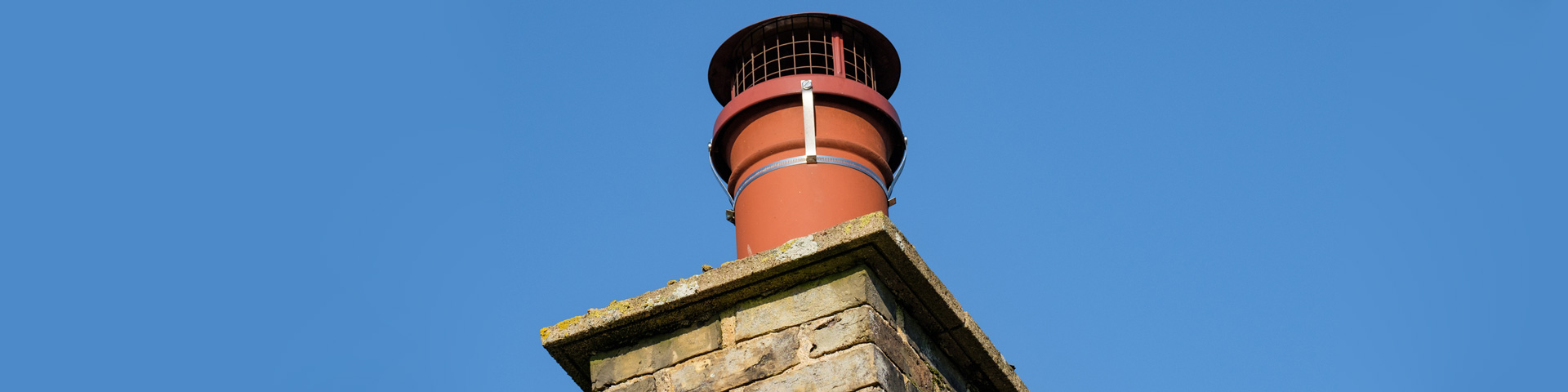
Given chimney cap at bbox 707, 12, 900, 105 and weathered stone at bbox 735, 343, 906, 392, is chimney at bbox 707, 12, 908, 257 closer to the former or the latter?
chimney cap at bbox 707, 12, 900, 105

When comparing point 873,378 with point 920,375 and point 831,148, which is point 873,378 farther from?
point 831,148

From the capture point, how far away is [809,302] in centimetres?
439

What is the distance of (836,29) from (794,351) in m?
2.19

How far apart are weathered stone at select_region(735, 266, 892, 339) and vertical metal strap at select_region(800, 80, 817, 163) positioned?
1041mm

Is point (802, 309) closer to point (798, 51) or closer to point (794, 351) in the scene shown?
point (794, 351)

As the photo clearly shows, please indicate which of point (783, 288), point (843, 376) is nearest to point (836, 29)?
point (783, 288)

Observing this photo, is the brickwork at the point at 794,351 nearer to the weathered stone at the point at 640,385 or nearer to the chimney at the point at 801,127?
the weathered stone at the point at 640,385

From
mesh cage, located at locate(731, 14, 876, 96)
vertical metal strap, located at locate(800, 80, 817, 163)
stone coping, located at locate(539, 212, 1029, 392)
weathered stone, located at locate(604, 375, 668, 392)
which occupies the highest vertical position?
mesh cage, located at locate(731, 14, 876, 96)

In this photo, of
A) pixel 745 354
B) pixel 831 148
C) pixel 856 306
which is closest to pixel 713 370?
pixel 745 354

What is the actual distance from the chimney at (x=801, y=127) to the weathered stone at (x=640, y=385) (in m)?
0.91

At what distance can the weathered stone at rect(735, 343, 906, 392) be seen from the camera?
4.08 meters

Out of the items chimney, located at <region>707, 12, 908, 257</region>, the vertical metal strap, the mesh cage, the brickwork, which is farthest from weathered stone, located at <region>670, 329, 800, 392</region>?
the mesh cage

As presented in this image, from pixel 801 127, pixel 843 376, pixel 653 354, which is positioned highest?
pixel 801 127

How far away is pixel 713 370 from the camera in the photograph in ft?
14.4
